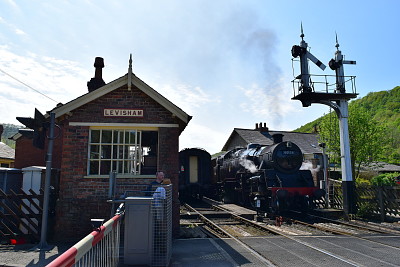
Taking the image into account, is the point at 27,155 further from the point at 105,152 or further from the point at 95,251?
the point at 95,251

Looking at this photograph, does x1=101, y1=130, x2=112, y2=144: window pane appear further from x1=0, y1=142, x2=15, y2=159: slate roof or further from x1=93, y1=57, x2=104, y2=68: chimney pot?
x1=0, y1=142, x2=15, y2=159: slate roof

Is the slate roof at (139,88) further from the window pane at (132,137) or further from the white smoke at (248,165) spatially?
the white smoke at (248,165)

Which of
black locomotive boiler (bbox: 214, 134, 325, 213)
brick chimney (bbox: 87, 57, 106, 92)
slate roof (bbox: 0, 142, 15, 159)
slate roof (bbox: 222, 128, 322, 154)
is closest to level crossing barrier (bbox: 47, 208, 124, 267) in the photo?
black locomotive boiler (bbox: 214, 134, 325, 213)

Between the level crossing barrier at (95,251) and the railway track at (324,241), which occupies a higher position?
the level crossing barrier at (95,251)

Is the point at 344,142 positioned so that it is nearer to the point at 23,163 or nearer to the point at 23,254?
the point at 23,254

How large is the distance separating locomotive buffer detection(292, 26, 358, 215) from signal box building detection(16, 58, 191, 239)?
7.18 metres

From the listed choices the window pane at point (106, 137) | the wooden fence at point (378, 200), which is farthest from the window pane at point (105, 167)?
the wooden fence at point (378, 200)

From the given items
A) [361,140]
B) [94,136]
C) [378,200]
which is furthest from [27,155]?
[361,140]

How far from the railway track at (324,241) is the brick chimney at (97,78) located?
7699 millimetres

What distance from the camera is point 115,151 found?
27.9 ft

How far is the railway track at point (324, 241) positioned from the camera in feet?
20.1

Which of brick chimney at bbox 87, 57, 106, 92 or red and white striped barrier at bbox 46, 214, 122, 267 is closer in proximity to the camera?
red and white striped barrier at bbox 46, 214, 122, 267

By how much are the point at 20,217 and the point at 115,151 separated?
2852 millimetres

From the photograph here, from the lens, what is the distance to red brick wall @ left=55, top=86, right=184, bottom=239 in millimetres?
7996
